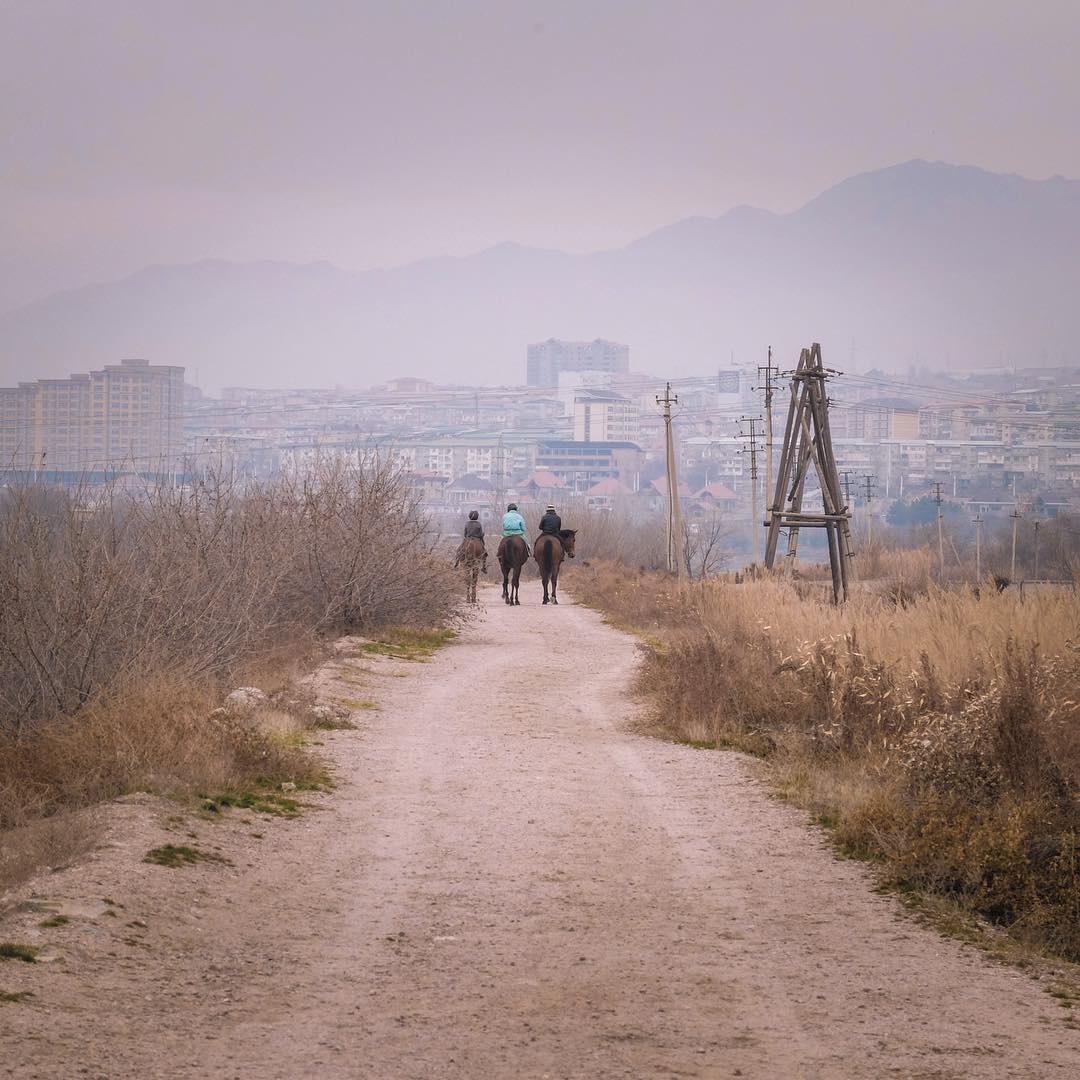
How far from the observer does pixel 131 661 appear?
12555mm

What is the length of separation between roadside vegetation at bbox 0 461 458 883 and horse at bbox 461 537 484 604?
38.4 feet

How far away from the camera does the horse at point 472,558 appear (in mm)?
32188

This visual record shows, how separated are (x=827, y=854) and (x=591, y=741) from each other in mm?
5098

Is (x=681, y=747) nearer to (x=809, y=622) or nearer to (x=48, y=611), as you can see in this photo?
(x=809, y=622)

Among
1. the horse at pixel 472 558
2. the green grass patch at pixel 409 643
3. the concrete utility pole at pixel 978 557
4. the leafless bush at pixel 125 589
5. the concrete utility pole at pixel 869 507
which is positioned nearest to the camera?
the leafless bush at pixel 125 589

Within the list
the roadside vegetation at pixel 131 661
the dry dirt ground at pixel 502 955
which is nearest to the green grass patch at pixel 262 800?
the roadside vegetation at pixel 131 661

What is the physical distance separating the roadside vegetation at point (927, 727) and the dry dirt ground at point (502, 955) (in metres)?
0.52

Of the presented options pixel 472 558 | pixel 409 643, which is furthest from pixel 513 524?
pixel 409 643

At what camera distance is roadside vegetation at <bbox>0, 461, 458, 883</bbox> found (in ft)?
34.6

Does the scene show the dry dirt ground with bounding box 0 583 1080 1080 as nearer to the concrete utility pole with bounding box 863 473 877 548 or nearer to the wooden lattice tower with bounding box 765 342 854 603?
the wooden lattice tower with bounding box 765 342 854 603

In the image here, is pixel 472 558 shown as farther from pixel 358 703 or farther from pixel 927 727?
pixel 927 727

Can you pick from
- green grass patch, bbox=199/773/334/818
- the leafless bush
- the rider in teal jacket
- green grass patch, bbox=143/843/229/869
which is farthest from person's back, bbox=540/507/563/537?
green grass patch, bbox=143/843/229/869

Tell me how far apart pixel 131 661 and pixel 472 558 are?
20.3 meters

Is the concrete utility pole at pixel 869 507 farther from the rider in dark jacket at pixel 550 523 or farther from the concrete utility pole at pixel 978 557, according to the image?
the rider in dark jacket at pixel 550 523
